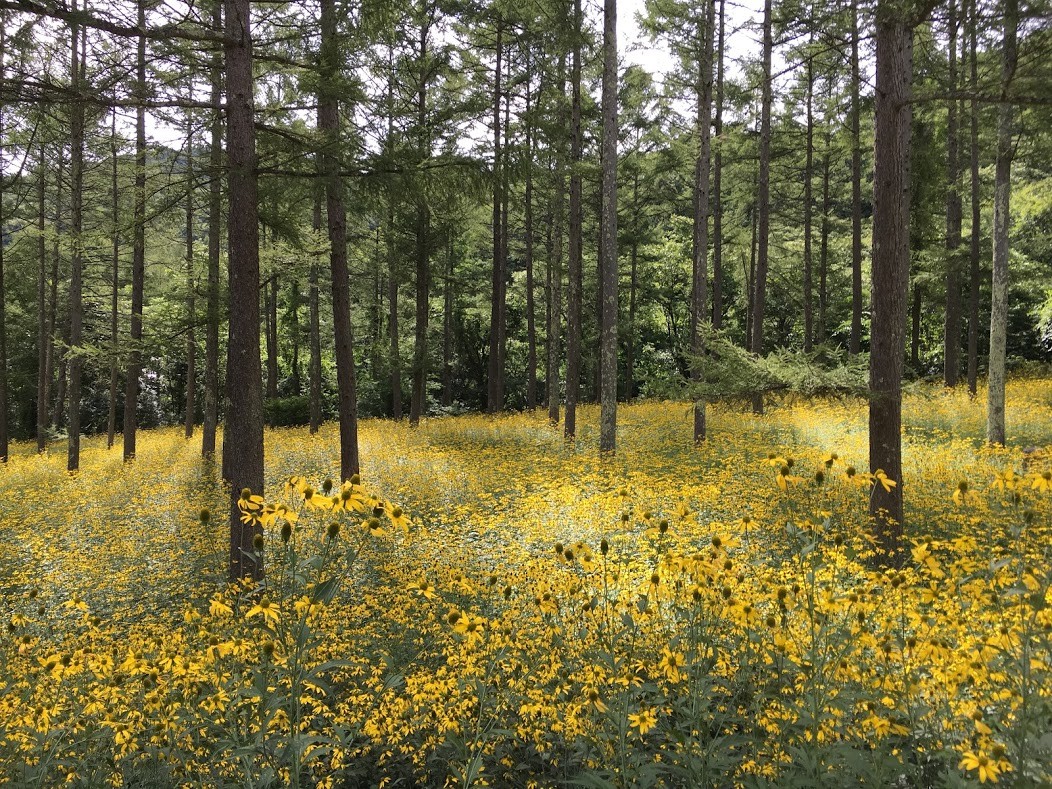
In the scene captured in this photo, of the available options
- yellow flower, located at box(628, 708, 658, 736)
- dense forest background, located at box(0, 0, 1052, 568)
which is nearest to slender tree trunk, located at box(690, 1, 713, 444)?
dense forest background, located at box(0, 0, 1052, 568)

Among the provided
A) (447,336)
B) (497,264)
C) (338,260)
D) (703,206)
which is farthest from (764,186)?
(447,336)

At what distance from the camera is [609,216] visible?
36.4 ft

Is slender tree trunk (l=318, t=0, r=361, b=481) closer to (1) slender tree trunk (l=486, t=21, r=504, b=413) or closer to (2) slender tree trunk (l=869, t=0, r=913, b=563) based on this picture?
(1) slender tree trunk (l=486, t=21, r=504, b=413)

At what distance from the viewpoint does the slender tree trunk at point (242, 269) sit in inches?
238

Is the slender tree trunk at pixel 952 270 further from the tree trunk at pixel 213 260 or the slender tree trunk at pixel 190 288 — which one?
the slender tree trunk at pixel 190 288

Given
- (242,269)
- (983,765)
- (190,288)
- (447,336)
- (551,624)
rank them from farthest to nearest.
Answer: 1. (447,336)
2. (190,288)
3. (242,269)
4. (551,624)
5. (983,765)

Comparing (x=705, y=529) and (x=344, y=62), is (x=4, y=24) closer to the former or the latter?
(x=344, y=62)

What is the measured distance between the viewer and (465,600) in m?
5.69

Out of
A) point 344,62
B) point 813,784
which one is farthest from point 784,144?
point 813,784

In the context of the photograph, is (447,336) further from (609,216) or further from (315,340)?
(609,216)

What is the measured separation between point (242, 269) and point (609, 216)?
22.7 ft

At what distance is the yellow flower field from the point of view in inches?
103

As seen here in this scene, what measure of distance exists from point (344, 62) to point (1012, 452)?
10816 millimetres

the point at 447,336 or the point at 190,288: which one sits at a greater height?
the point at 447,336
